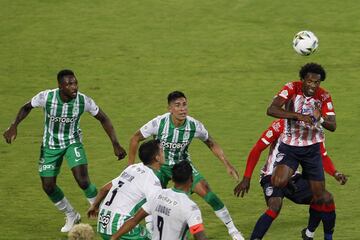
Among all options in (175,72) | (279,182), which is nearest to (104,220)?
(279,182)

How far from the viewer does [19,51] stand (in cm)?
3288

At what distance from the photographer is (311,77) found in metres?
17.0

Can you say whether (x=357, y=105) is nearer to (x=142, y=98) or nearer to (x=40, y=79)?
(x=142, y=98)

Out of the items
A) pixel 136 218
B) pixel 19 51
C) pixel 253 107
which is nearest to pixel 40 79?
pixel 19 51

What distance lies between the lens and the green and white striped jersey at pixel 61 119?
736 inches

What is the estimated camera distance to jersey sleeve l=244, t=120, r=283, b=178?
17.3 metres

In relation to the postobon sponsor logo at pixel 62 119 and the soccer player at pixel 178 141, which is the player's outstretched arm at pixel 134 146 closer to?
the soccer player at pixel 178 141

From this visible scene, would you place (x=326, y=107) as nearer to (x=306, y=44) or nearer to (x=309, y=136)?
(x=309, y=136)

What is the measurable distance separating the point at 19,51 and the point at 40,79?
A: 2517 mm

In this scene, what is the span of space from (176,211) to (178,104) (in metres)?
3.75

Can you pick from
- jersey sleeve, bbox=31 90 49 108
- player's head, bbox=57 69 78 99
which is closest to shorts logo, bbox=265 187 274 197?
player's head, bbox=57 69 78 99

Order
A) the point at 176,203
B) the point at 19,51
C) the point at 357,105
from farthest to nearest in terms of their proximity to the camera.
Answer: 1. the point at 19,51
2. the point at 357,105
3. the point at 176,203

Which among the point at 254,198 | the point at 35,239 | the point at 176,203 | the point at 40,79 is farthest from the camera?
the point at 40,79

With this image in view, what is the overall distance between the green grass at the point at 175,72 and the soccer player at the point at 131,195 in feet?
13.5
